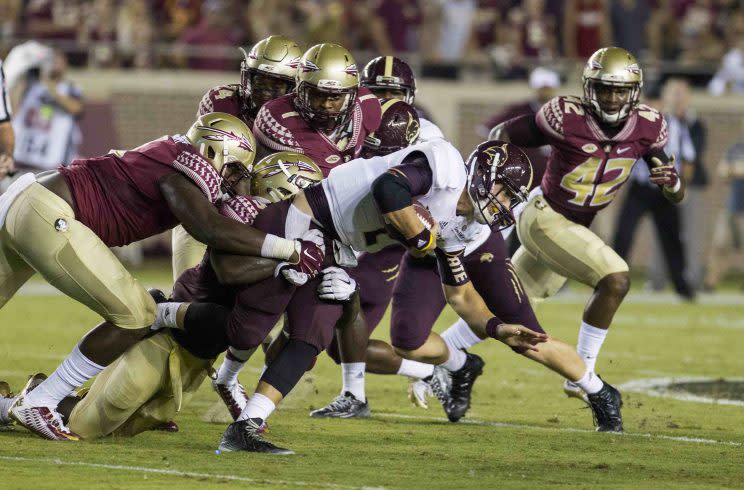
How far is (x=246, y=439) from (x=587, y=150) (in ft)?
9.04

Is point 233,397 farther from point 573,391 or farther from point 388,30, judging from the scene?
point 388,30

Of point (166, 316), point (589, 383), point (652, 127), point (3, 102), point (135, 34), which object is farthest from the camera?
point (135, 34)

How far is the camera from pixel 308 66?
642 centimetres

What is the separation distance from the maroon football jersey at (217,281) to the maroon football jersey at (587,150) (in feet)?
6.44

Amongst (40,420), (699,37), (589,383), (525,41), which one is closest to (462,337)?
(589,383)

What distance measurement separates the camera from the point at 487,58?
15578mm

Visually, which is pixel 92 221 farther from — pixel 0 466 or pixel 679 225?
pixel 679 225

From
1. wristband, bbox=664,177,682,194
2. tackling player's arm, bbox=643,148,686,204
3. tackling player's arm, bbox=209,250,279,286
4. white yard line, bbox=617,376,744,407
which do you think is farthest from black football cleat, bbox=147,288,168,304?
white yard line, bbox=617,376,744,407

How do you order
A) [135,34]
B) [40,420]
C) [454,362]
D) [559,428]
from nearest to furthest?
[40,420] → [559,428] → [454,362] → [135,34]

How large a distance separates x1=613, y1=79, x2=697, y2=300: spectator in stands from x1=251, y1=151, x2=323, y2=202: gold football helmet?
6.45 metres

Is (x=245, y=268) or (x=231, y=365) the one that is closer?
(x=245, y=268)

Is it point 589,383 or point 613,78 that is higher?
point 613,78

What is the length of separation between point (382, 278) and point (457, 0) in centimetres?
930

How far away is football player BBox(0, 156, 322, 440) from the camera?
18.0 ft
